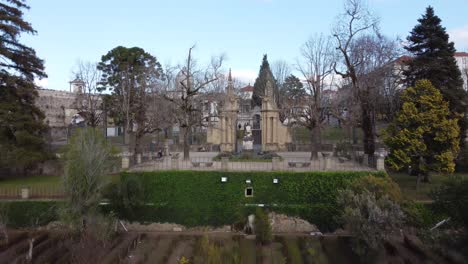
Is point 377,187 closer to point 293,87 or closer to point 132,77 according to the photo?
point 132,77

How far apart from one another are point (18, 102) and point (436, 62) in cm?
2862

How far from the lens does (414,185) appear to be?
21828mm

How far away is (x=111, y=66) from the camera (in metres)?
40.0

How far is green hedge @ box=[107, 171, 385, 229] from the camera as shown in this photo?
64.2ft

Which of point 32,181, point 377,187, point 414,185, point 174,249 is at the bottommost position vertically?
point 174,249

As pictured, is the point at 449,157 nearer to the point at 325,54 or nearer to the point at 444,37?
the point at 444,37

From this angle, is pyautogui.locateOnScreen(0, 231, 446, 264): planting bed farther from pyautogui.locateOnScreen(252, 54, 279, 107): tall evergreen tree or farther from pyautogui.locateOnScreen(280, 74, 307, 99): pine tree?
pyautogui.locateOnScreen(280, 74, 307, 99): pine tree

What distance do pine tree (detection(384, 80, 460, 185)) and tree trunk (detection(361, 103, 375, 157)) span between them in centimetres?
327

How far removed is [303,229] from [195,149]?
65.7 ft

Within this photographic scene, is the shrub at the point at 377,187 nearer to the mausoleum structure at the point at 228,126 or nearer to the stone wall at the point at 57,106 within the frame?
the mausoleum structure at the point at 228,126

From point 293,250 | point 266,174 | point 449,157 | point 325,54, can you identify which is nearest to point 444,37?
point 325,54

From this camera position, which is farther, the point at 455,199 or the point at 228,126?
the point at 228,126

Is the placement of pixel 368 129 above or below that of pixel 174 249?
above

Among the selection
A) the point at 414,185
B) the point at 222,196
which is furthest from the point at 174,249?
the point at 414,185
